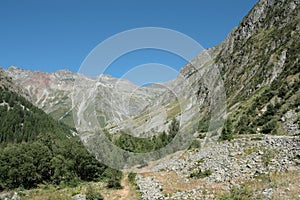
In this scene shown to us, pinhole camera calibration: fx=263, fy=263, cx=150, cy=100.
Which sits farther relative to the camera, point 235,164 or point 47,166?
point 47,166

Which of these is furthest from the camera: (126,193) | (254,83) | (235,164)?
(254,83)

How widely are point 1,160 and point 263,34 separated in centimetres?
12346

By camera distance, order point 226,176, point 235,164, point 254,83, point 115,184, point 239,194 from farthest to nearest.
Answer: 1. point 254,83
2. point 115,184
3. point 235,164
4. point 226,176
5. point 239,194

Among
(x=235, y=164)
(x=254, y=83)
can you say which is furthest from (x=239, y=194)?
(x=254, y=83)

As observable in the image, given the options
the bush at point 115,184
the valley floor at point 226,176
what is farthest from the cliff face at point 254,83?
the valley floor at point 226,176

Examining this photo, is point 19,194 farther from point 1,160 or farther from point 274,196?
point 274,196

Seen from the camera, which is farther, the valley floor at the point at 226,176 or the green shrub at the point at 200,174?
the green shrub at the point at 200,174

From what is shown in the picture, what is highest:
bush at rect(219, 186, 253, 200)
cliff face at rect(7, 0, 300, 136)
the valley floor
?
cliff face at rect(7, 0, 300, 136)

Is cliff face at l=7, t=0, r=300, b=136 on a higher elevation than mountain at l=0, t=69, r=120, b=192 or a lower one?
higher

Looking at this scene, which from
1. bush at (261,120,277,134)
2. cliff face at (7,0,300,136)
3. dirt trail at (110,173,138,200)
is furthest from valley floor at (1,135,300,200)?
bush at (261,120,277,134)

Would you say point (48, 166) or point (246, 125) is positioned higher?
point (246, 125)

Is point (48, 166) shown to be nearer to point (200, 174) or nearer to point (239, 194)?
point (200, 174)

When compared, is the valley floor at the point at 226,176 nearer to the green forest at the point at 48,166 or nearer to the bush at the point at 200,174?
the bush at the point at 200,174

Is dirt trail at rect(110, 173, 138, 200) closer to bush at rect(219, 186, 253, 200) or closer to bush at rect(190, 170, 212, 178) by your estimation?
bush at rect(190, 170, 212, 178)
